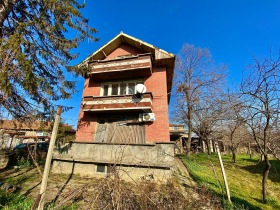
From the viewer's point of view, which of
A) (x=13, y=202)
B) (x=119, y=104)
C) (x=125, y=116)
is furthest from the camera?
(x=125, y=116)

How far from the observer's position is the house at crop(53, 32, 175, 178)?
9.30 meters

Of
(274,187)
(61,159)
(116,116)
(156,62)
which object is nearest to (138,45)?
(156,62)

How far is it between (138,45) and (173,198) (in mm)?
12281

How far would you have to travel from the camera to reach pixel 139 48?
13.9 m

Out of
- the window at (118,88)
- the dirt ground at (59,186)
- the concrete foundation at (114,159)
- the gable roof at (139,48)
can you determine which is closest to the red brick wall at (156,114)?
the window at (118,88)

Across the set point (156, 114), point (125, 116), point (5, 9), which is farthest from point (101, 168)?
point (5, 9)

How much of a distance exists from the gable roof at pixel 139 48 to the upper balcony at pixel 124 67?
36.3 inches

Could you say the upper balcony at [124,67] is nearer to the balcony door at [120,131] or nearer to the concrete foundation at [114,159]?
the balcony door at [120,131]

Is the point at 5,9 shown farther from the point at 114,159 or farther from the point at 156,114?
the point at 156,114

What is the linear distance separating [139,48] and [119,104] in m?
5.66

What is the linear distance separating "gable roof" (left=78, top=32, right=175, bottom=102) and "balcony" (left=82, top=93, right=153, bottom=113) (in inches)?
122

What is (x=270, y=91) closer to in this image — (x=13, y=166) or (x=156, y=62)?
(x=156, y=62)

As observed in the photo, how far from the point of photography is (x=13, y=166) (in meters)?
11.6

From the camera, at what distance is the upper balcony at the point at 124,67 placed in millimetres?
11883
